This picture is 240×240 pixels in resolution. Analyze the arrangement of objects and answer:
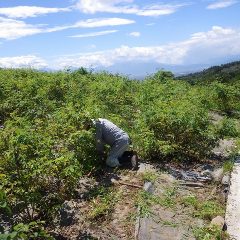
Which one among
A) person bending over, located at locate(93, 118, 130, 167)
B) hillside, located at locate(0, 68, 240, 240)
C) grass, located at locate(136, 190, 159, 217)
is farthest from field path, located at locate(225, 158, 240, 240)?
person bending over, located at locate(93, 118, 130, 167)

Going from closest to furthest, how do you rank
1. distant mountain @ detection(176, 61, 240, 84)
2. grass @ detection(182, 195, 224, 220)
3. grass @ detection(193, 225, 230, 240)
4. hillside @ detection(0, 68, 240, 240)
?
hillside @ detection(0, 68, 240, 240) → grass @ detection(193, 225, 230, 240) → grass @ detection(182, 195, 224, 220) → distant mountain @ detection(176, 61, 240, 84)

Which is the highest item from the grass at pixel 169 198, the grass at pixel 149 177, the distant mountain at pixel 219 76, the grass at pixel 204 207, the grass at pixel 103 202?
the distant mountain at pixel 219 76

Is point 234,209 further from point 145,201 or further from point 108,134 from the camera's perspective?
point 108,134

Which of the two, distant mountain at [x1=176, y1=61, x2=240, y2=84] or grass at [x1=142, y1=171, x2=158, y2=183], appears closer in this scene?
grass at [x1=142, y1=171, x2=158, y2=183]

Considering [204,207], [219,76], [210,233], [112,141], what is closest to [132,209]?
[204,207]

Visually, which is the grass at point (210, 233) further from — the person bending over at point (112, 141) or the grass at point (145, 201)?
the person bending over at point (112, 141)

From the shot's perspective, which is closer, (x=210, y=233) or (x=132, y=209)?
(x=210, y=233)

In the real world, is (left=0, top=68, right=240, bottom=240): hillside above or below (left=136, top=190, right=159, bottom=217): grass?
above

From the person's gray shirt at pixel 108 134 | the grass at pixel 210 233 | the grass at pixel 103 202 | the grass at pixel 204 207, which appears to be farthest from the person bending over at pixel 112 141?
the grass at pixel 210 233

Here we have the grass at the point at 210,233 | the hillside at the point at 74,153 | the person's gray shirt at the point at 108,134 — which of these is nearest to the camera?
the hillside at the point at 74,153

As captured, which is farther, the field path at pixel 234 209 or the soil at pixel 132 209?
the field path at pixel 234 209

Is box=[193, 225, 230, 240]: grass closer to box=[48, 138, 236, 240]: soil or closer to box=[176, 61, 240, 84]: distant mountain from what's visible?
box=[48, 138, 236, 240]: soil

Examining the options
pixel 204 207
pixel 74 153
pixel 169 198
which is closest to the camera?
pixel 204 207

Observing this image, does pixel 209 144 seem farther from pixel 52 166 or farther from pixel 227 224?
pixel 52 166
